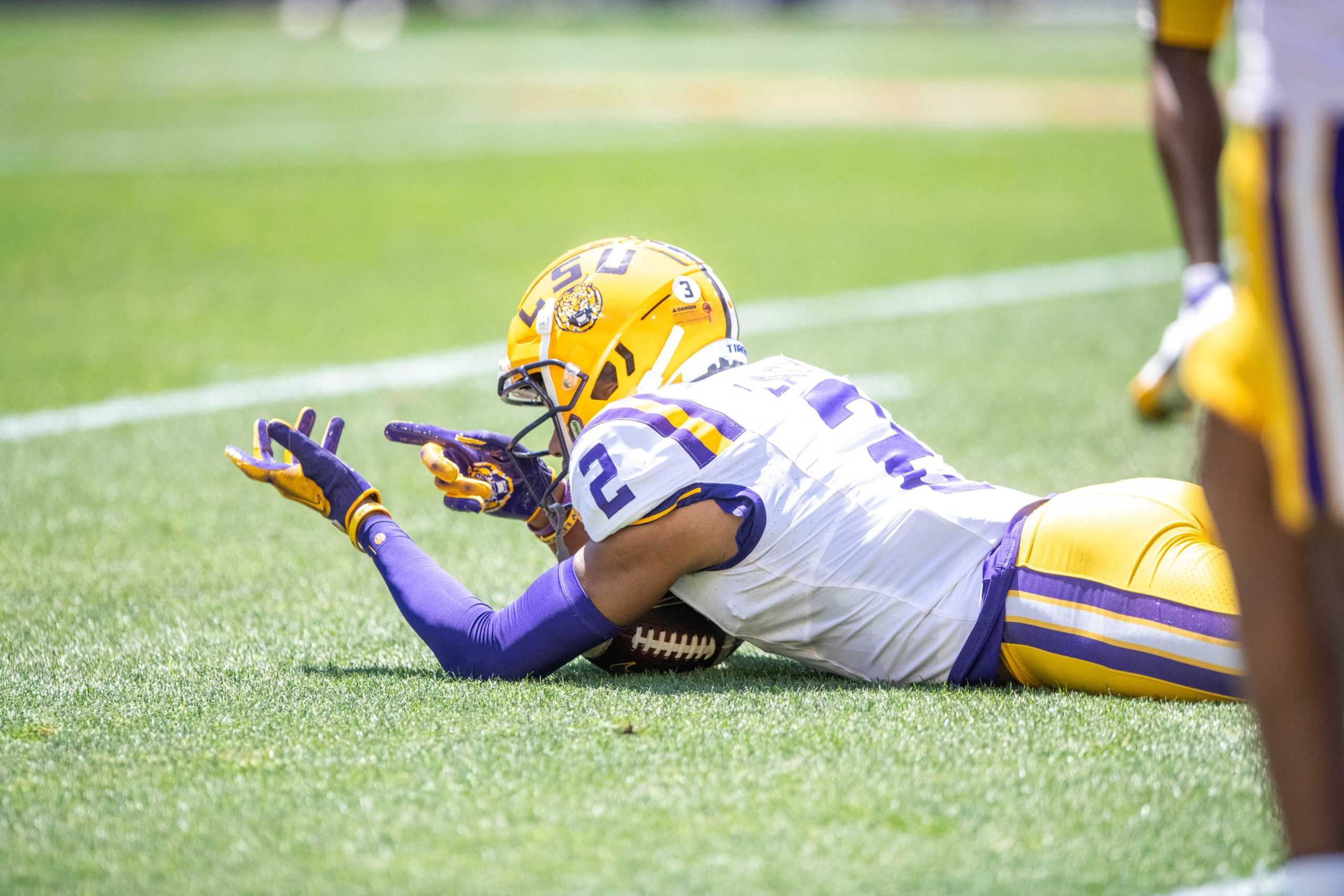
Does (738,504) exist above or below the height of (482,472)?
above

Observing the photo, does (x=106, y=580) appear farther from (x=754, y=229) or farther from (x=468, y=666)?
(x=754, y=229)

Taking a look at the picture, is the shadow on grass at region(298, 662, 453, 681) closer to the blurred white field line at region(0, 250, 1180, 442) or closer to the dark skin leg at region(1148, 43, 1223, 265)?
the dark skin leg at region(1148, 43, 1223, 265)

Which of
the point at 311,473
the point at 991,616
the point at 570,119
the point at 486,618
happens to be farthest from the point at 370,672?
the point at 570,119

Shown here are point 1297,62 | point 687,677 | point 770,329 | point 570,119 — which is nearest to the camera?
point 1297,62

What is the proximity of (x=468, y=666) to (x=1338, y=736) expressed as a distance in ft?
6.27

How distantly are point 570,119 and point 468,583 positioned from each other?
54.7 ft

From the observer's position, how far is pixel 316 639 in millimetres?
3836

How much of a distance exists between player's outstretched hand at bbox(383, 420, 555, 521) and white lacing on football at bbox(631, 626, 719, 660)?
45cm

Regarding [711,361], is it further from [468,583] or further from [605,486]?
[468,583]

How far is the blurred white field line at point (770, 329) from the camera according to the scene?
6.50 m

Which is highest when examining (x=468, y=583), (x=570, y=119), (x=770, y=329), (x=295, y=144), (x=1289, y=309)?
(x=1289, y=309)

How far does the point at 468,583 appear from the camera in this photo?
440 cm

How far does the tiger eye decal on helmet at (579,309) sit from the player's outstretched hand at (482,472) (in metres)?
0.34

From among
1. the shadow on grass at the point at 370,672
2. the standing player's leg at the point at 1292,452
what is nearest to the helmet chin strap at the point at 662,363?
the shadow on grass at the point at 370,672
